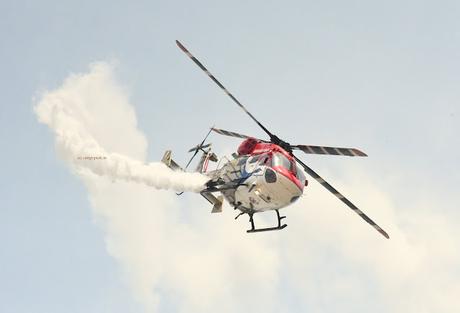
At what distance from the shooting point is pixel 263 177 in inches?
1369

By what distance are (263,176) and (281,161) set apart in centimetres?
139

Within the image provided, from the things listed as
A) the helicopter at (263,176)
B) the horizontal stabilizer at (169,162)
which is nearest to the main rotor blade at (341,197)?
the helicopter at (263,176)

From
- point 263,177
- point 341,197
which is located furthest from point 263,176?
point 341,197

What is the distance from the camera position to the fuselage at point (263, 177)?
113ft

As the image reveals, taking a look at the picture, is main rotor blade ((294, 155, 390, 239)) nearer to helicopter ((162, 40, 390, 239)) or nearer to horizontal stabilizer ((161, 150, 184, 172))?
helicopter ((162, 40, 390, 239))

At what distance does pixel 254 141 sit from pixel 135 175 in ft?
31.4

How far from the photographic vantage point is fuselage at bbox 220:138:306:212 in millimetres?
34375

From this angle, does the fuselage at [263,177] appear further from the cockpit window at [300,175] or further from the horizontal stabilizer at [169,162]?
the horizontal stabilizer at [169,162]

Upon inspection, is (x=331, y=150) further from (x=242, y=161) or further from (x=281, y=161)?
(x=242, y=161)

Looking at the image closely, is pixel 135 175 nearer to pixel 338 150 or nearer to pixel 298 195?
pixel 298 195

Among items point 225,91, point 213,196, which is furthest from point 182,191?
point 225,91

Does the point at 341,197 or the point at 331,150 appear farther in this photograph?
the point at 341,197

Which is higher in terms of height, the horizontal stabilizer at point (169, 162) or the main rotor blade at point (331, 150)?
the horizontal stabilizer at point (169, 162)

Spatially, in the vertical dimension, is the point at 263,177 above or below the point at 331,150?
below
